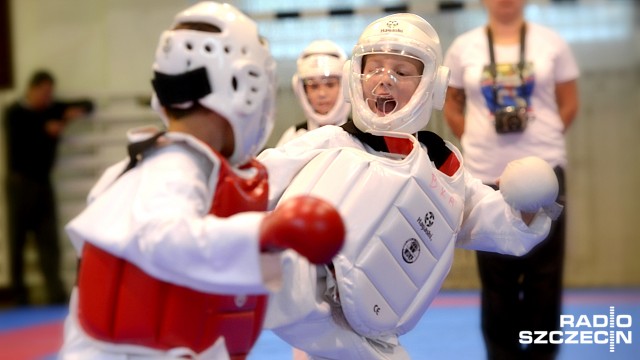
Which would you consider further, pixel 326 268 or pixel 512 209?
pixel 512 209

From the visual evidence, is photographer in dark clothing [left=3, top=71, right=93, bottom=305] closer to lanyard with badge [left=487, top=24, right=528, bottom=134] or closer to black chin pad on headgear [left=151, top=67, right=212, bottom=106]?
lanyard with badge [left=487, top=24, right=528, bottom=134]

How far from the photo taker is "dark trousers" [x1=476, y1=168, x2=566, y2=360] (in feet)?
15.8

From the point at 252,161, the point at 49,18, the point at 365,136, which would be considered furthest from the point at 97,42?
the point at 252,161

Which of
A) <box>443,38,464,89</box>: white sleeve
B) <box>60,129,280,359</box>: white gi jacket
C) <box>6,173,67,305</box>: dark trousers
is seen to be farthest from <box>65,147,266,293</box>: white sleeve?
<box>6,173,67,305</box>: dark trousers

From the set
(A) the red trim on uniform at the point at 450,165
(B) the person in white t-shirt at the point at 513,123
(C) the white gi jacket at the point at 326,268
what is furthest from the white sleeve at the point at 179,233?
(B) the person in white t-shirt at the point at 513,123

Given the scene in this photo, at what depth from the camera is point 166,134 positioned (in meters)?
2.44

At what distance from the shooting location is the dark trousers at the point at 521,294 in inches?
189

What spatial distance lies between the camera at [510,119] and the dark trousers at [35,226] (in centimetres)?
543

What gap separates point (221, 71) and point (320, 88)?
10.5 feet

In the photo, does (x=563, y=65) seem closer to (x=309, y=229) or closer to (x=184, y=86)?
(x=184, y=86)

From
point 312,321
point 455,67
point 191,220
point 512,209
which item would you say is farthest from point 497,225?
point 455,67

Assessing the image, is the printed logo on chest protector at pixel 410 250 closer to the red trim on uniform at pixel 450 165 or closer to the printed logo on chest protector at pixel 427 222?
the printed logo on chest protector at pixel 427 222

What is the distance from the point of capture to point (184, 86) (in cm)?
243

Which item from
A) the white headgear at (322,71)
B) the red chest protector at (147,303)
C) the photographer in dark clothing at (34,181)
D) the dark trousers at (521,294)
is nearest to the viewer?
the red chest protector at (147,303)
